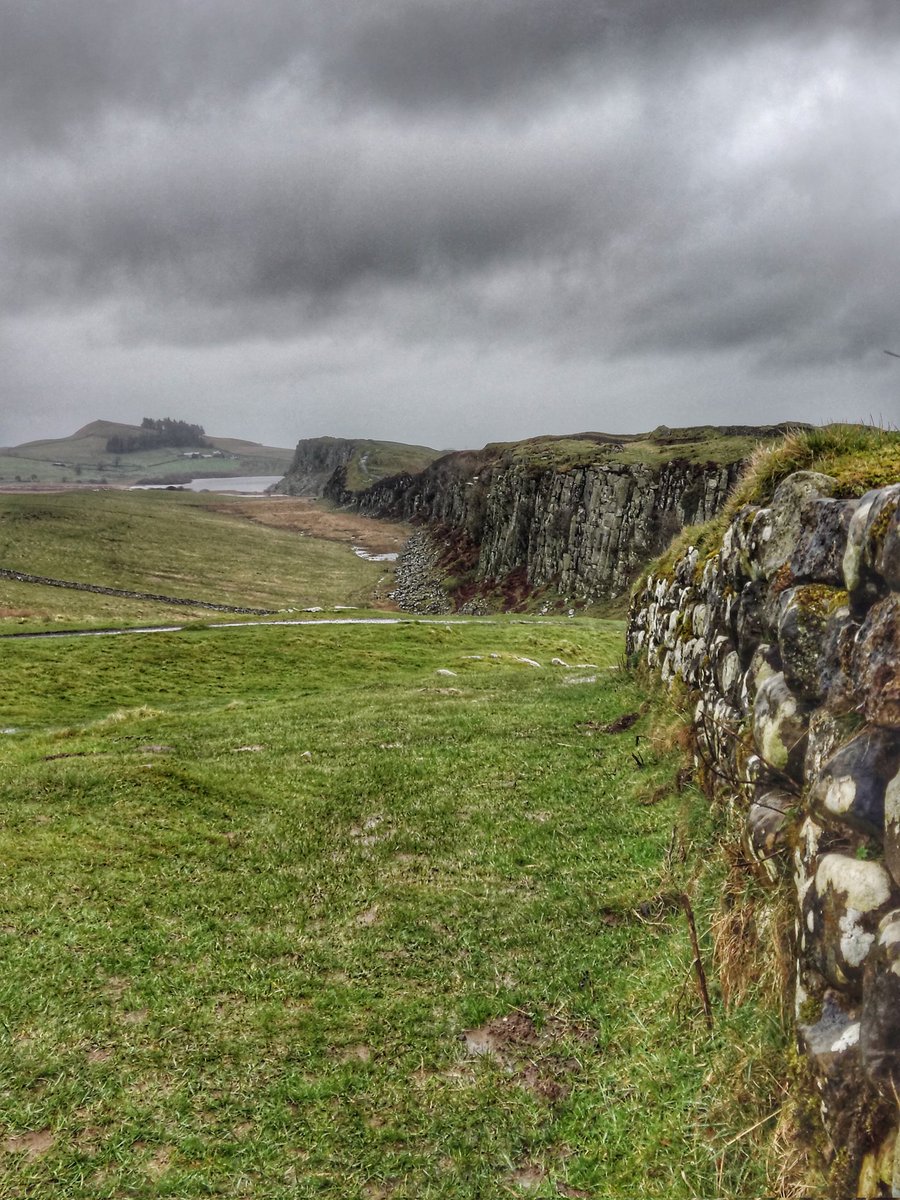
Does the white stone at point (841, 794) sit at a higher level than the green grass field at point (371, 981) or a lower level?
higher

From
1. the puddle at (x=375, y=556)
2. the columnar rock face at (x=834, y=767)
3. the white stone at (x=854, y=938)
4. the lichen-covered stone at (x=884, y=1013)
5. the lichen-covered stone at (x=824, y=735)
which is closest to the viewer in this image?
the lichen-covered stone at (x=884, y=1013)

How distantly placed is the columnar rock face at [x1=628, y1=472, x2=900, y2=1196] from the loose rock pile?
10379 cm

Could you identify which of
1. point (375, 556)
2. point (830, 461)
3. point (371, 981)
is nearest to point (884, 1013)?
point (371, 981)

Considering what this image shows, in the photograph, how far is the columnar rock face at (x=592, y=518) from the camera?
3740 inches

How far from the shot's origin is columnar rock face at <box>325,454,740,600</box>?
3740 inches

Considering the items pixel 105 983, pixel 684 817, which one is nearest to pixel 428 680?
pixel 684 817

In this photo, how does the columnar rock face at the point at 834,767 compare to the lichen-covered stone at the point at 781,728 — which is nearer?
the columnar rock face at the point at 834,767

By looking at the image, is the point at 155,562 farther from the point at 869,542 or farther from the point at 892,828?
the point at 892,828

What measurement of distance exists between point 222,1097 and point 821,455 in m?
15.1

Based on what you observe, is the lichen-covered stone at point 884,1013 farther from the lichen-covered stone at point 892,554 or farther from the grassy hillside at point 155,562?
the grassy hillside at point 155,562

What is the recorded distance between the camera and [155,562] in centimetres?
13738

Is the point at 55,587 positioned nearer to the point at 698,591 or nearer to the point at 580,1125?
the point at 698,591

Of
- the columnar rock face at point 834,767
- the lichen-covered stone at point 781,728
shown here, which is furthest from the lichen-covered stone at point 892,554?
the lichen-covered stone at point 781,728

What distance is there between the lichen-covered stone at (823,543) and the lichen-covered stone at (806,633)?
21 centimetres
